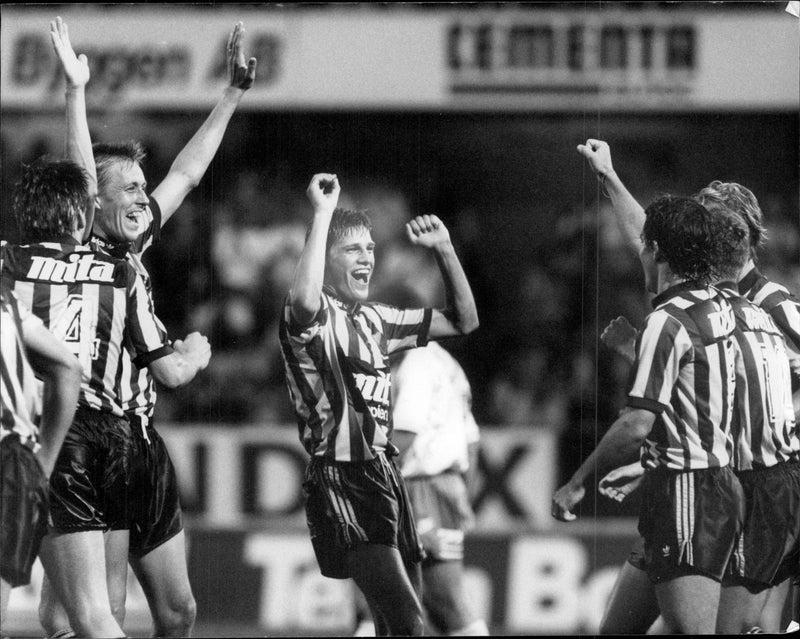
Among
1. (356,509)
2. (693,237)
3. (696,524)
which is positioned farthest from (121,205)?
(696,524)

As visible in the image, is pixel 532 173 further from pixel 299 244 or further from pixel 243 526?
pixel 243 526

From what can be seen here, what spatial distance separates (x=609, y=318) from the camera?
4438mm

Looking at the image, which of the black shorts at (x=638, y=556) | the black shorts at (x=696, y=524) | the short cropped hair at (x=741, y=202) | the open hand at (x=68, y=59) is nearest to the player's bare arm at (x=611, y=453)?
the black shorts at (x=696, y=524)

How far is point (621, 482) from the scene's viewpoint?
441 cm

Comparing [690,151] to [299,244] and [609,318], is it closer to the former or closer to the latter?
[609,318]

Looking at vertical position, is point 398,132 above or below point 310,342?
above

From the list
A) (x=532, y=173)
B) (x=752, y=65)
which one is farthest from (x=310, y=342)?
(x=752, y=65)

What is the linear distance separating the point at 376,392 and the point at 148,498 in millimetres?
900

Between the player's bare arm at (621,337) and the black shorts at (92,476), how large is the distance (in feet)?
6.01

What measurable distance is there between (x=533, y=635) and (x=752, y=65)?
2367mm

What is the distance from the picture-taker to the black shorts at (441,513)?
14.7 feet

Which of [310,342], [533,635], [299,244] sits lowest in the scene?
[533,635]

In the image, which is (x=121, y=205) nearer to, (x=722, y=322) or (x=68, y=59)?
(x=68, y=59)

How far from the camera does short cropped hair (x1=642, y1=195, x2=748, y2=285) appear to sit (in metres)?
4.33
